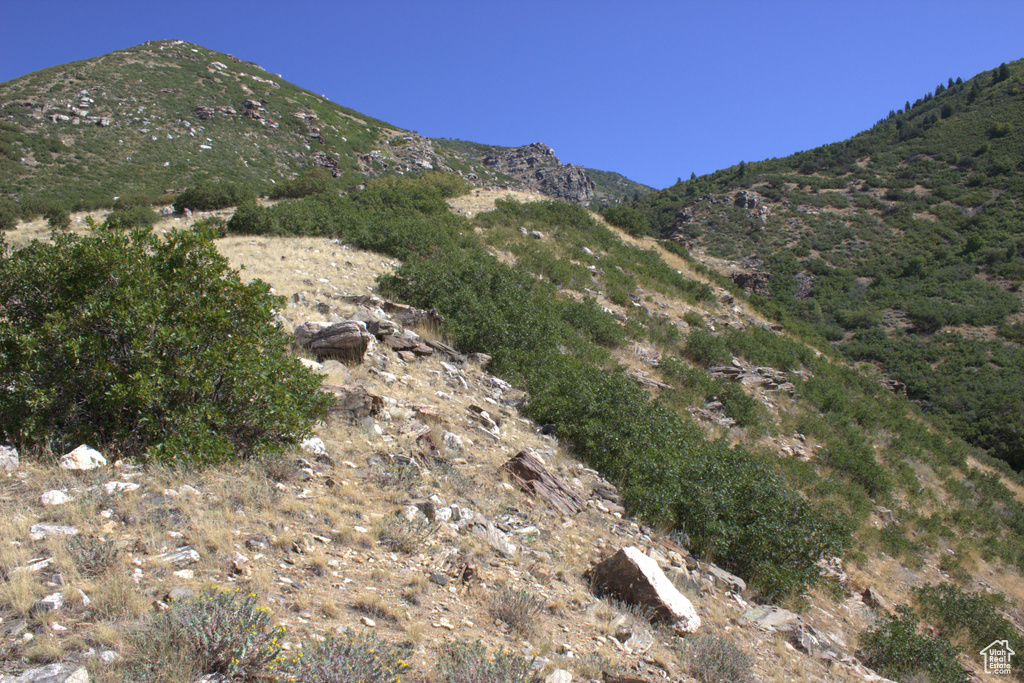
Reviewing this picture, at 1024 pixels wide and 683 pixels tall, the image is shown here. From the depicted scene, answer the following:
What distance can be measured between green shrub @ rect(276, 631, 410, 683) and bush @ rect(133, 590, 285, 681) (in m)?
0.14

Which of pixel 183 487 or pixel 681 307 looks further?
pixel 681 307

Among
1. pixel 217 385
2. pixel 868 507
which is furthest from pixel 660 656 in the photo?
pixel 868 507

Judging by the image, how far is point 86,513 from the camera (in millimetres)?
3428

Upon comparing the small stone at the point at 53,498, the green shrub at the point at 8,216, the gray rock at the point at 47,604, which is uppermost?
the green shrub at the point at 8,216

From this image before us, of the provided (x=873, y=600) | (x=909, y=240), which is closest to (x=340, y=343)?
(x=873, y=600)

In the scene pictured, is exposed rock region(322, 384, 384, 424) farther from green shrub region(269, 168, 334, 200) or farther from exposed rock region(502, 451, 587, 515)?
green shrub region(269, 168, 334, 200)

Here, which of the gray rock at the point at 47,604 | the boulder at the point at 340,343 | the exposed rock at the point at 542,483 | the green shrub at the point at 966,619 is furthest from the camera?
the boulder at the point at 340,343

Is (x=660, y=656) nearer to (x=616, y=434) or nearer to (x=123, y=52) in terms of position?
(x=616, y=434)

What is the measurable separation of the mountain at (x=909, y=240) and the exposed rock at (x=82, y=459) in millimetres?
22616

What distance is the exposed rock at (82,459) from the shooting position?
3.90 m

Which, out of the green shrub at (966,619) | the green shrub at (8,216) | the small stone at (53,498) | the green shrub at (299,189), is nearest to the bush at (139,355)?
the small stone at (53,498)

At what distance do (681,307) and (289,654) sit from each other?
53.3 feet

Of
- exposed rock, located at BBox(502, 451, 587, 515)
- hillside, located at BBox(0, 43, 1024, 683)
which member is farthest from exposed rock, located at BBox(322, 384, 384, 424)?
exposed rock, located at BBox(502, 451, 587, 515)

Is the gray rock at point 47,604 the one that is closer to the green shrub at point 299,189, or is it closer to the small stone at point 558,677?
the small stone at point 558,677
